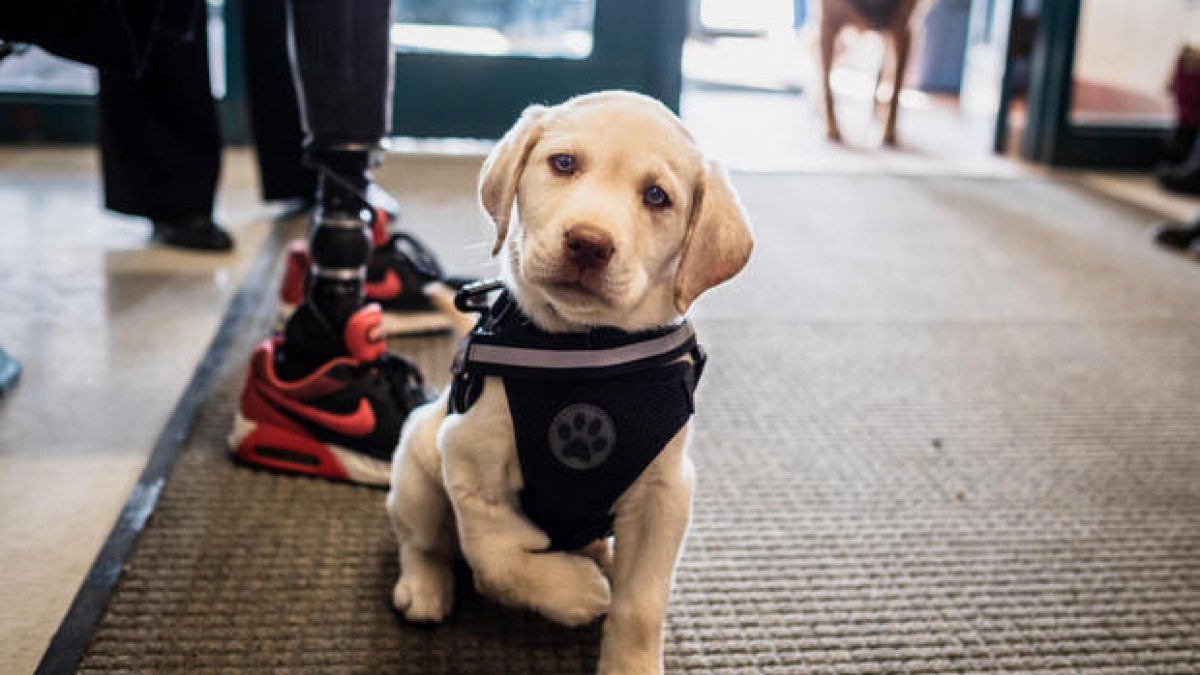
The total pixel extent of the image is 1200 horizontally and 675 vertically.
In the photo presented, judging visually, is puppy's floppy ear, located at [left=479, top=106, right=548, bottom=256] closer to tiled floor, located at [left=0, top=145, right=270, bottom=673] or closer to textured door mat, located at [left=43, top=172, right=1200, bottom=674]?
textured door mat, located at [left=43, top=172, right=1200, bottom=674]

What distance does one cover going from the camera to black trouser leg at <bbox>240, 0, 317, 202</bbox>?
8.64 feet

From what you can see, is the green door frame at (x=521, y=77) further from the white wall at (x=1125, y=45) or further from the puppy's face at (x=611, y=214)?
the puppy's face at (x=611, y=214)

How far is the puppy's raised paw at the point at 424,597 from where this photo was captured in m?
1.10

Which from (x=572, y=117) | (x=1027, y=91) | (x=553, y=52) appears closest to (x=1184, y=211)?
(x=1027, y=91)

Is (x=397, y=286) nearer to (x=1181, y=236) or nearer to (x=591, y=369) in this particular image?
(x=591, y=369)

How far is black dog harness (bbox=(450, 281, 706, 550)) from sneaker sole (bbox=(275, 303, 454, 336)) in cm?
100

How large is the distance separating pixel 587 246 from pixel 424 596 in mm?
438

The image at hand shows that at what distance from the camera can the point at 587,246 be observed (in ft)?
2.93

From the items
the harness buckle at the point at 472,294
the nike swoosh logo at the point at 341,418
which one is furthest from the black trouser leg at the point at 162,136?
the harness buckle at the point at 472,294

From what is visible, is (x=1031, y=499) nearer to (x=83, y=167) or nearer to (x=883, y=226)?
(x=883, y=226)

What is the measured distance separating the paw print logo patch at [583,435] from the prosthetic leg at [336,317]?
494 mm

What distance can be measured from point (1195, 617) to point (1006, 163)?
3339 mm

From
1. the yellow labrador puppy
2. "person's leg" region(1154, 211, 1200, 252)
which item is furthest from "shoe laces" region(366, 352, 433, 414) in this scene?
"person's leg" region(1154, 211, 1200, 252)

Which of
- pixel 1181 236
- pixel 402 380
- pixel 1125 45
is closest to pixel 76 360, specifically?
pixel 402 380
